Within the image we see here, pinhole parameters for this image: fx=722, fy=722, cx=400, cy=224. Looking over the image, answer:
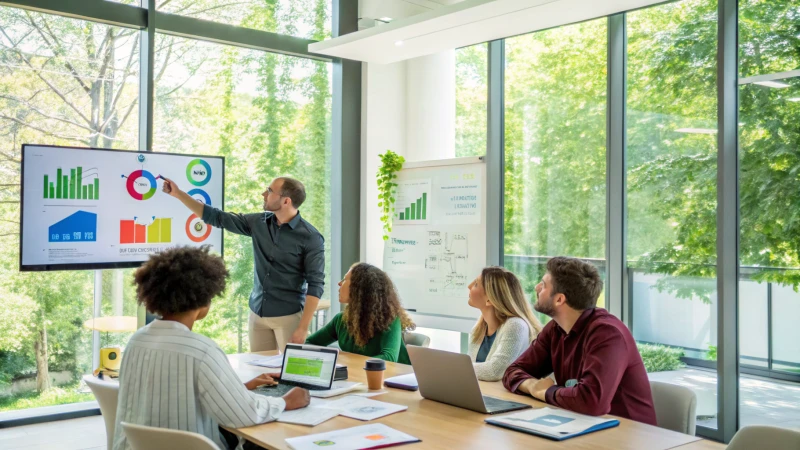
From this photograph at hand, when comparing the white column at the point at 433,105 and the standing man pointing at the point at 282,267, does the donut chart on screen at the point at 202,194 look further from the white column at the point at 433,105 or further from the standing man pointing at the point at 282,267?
the white column at the point at 433,105

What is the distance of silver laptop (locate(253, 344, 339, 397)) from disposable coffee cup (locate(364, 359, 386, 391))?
5.5 inches

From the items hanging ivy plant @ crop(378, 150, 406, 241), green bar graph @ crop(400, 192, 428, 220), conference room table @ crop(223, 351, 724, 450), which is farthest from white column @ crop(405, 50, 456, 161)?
conference room table @ crop(223, 351, 724, 450)

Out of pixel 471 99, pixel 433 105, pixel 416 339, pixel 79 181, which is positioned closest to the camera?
pixel 416 339

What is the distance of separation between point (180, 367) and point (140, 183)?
281cm

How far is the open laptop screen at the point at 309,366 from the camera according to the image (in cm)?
284

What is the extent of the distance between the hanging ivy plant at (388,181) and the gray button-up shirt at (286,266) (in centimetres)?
145

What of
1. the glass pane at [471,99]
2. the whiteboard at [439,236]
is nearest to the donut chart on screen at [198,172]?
the whiteboard at [439,236]

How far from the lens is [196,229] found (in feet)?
16.3

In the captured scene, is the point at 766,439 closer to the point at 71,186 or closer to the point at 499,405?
the point at 499,405

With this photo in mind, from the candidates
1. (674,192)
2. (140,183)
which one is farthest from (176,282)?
(674,192)

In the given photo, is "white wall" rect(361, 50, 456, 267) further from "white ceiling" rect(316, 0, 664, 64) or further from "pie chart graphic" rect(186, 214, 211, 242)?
"pie chart graphic" rect(186, 214, 211, 242)

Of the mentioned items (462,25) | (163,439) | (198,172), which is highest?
(462,25)

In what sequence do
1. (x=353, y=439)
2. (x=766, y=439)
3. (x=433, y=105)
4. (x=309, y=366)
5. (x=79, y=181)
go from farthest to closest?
1. (x=433, y=105)
2. (x=79, y=181)
3. (x=309, y=366)
4. (x=353, y=439)
5. (x=766, y=439)

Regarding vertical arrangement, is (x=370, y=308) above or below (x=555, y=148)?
below
